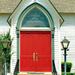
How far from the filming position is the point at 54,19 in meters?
13.6

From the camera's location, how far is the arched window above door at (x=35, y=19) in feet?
44.8

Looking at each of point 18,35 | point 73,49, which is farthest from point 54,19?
point 73,49

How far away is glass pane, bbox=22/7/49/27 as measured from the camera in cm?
1367

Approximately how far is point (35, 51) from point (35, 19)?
83.4 inches

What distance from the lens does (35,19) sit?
13.8 m

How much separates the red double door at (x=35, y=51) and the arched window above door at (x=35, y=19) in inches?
21.0

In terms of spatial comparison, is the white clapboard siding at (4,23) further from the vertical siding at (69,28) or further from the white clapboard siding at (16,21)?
the white clapboard siding at (16,21)

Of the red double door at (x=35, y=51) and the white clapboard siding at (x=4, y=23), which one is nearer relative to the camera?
the red double door at (x=35, y=51)

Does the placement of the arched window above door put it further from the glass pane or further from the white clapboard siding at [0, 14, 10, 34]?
the white clapboard siding at [0, 14, 10, 34]

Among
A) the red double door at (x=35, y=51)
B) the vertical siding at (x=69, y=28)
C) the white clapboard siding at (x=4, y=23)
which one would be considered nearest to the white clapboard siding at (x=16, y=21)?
the red double door at (x=35, y=51)

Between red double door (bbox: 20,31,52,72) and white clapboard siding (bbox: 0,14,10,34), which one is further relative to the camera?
white clapboard siding (bbox: 0,14,10,34)

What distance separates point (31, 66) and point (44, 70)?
2.84 feet

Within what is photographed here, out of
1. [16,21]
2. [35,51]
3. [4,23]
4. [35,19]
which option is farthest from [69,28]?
[16,21]

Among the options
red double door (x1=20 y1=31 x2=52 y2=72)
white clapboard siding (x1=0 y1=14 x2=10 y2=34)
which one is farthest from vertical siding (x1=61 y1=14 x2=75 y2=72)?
red double door (x1=20 y1=31 x2=52 y2=72)
